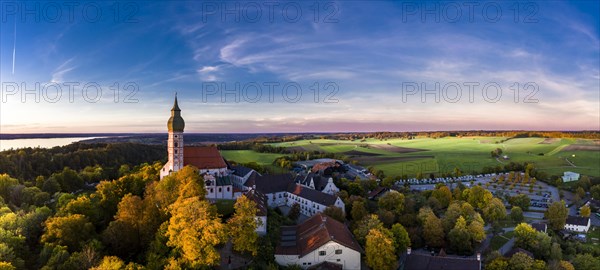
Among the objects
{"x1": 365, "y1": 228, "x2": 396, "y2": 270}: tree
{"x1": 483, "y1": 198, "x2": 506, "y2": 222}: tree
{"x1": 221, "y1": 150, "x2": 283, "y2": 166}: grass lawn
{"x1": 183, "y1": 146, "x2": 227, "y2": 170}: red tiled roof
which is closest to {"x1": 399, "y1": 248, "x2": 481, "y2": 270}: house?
{"x1": 365, "y1": 228, "x2": 396, "y2": 270}: tree

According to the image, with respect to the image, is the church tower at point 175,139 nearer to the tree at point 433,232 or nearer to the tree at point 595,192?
the tree at point 433,232

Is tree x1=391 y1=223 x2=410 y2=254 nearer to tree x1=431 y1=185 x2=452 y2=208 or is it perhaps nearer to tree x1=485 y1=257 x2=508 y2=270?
tree x1=485 y1=257 x2=508 y2=270

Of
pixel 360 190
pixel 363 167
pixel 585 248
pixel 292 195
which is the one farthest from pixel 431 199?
pixel 363 167

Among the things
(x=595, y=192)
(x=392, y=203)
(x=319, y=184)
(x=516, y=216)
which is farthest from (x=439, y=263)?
(x=595, y=192)

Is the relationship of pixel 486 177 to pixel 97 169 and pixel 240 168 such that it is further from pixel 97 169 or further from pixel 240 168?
pixel 97 169

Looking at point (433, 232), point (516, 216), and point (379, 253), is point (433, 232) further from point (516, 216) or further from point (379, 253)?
point (516, 216)

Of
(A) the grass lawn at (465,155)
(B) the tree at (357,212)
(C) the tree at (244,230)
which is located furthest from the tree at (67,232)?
(A) the grass lawn at (465,155)
